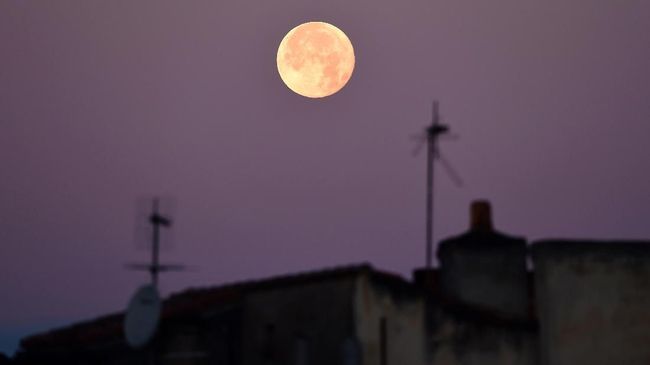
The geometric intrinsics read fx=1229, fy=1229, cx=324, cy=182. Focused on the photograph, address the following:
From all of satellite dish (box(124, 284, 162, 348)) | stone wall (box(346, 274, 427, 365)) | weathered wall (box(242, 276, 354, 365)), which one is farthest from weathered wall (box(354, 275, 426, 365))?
satellite dish (box(124, 284, 162, 348))

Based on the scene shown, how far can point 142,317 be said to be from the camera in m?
28.7

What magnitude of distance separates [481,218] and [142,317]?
11095 millimetres

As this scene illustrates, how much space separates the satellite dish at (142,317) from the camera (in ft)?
Result: 93.6

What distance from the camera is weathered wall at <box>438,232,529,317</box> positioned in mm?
→ 34031

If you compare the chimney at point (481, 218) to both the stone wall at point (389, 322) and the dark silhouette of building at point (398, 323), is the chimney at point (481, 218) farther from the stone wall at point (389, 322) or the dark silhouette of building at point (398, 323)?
the stone wall at point (389, 322)

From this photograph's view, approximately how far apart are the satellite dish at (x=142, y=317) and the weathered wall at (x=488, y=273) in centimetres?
915

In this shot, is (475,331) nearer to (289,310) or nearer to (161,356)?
(289,310)

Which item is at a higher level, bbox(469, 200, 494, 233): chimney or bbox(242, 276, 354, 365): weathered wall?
bbox(469, 200, 494, 233): chimney

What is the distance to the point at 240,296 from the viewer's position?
101ft

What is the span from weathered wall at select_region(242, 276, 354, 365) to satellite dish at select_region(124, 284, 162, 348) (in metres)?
2.90

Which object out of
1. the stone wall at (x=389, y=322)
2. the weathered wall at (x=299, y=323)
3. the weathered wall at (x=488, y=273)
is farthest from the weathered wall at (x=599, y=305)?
the weathered wall at (x=299, y=323)

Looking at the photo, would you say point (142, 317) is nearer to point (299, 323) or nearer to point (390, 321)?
point (299, 323)

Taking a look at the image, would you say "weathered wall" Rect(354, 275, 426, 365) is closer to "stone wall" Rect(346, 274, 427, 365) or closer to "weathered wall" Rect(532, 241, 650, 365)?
"stone wall" Rect(346, 274, 427, 365)

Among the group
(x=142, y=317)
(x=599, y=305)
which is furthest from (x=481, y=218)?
(x=142, y=317)
